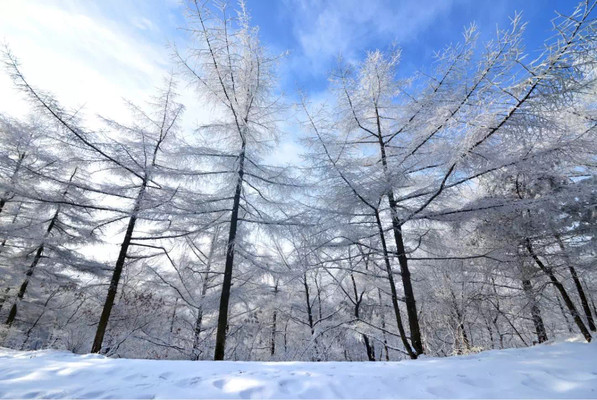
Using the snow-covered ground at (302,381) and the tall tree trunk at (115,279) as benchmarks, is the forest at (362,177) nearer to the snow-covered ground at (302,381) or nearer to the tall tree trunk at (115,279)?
the tall tree trunk at (115,279)

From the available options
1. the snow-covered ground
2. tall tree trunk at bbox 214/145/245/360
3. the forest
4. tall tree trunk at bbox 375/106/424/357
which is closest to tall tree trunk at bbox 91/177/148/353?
the forest

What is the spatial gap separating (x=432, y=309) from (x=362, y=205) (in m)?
9.98

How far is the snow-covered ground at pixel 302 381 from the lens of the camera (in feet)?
6.40

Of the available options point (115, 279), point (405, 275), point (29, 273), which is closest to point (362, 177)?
point (405, 275)

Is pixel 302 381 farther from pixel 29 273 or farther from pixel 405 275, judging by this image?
pixel 29 273

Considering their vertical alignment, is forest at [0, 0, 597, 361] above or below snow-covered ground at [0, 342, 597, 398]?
above

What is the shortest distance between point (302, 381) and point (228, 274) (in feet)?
15.2

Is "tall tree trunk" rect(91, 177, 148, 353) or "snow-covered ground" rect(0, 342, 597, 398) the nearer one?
"snow-covered ground" rect(0, 342, 597, 398)

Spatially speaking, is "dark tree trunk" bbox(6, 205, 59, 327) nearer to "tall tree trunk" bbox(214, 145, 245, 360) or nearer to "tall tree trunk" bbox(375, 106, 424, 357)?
"tall tree trunk" bbox(214, 145, 245, 360)

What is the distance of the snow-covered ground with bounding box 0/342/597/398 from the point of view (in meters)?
1.95

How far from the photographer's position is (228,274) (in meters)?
6.42

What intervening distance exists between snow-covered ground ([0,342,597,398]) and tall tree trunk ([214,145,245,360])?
3284 mm

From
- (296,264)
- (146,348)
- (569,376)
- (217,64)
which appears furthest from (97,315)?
(569,376)

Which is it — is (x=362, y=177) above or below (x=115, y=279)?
above
